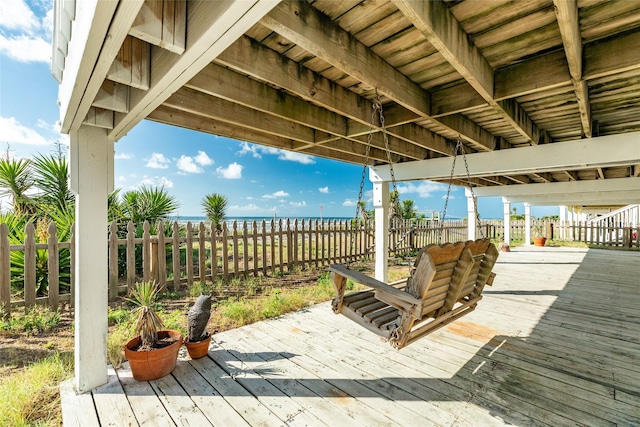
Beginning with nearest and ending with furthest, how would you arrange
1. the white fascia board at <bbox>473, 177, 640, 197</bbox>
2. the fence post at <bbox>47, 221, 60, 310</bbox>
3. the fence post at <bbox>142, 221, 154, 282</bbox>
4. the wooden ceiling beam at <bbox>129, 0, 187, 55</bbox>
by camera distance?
the wooden ceiling beam at <bbox>129, 0, 187, 55</bbox>
the fence post at <bbox>47, 221, 60, 310</bbox>
the fence post at <bbox>142, 221, 154, 282</bbox>
the white fascia board at <bbox>473, 177, 640, 197</bbox>

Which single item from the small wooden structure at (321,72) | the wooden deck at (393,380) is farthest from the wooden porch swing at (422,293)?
the small wooden structure at (321,72)

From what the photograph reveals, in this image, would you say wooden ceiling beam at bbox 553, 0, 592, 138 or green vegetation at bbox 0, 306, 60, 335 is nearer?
wooden ceiling beam at bbox 553, 0, 592, 138

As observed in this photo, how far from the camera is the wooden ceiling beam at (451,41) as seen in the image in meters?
1.25

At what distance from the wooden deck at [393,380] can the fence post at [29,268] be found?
209 cm

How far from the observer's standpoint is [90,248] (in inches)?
80.0

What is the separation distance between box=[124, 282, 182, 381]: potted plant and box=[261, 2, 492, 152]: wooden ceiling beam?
211 centimetres

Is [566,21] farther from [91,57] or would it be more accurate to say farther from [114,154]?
[114,154]

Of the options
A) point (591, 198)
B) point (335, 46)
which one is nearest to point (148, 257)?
point (335, 46)

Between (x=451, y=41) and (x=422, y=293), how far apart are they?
4.88ft

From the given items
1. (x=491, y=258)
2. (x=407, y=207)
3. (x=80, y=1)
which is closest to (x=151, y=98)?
(x=80, y=1)

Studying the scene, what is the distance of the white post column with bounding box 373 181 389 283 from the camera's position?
4895mm

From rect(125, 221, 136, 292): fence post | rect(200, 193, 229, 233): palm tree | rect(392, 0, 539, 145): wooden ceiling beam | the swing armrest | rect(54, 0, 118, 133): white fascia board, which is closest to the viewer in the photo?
rect(54, 0, 118, 133): white fascia board

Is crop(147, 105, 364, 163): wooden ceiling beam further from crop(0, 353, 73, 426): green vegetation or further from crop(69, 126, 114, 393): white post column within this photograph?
crop(0, 353, 73, 426): green vegetation

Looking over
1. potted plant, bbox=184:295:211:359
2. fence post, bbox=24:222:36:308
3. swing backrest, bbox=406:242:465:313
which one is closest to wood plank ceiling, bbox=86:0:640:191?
swing backrest, bbox=406:242:465:313
